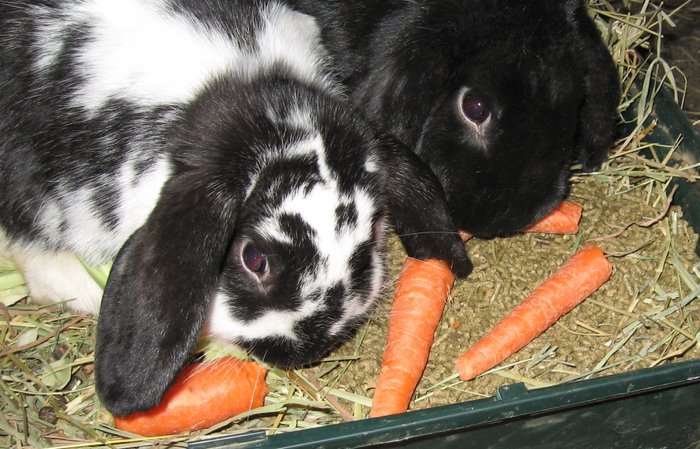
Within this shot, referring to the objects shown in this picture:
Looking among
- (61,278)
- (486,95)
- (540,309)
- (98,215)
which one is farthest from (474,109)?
(61,278)

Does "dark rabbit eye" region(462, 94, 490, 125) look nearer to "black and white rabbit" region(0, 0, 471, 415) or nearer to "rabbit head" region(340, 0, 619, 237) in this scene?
"rabbit head" region(340, 0, 619, 237)

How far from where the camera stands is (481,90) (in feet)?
9.52

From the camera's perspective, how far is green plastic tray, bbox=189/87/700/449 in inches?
89.0

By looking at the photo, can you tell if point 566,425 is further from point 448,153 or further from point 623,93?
point 623,93

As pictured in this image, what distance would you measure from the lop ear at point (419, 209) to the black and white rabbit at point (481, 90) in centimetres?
19

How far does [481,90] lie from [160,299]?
1.39 m

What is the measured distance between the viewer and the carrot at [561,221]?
3295 millimetres

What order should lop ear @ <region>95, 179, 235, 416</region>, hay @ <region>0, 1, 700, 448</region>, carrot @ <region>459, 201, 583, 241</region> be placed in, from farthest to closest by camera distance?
carrot @ <region>459, 201, 583, 241</region> < hay @ <region>0, 1, 700, 448</region> < lop ear @ <region>95, 179, 235, 416</region>

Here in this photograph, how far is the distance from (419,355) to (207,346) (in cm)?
76

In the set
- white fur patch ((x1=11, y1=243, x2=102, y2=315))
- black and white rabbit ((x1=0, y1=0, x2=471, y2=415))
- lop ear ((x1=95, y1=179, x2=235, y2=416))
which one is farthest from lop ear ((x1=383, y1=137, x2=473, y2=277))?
white fur patch ((x1=11, y1=243, x2=102, y2=315))

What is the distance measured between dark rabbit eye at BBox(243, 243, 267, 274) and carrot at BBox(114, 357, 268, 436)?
58cm

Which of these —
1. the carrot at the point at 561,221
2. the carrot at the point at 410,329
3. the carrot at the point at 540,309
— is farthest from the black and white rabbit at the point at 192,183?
the carrot at the point at 561,221

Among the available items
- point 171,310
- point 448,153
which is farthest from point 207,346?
point 448,153

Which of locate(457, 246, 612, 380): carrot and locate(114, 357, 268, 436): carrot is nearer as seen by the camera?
locate(114, 357, 268, 436): carrot
